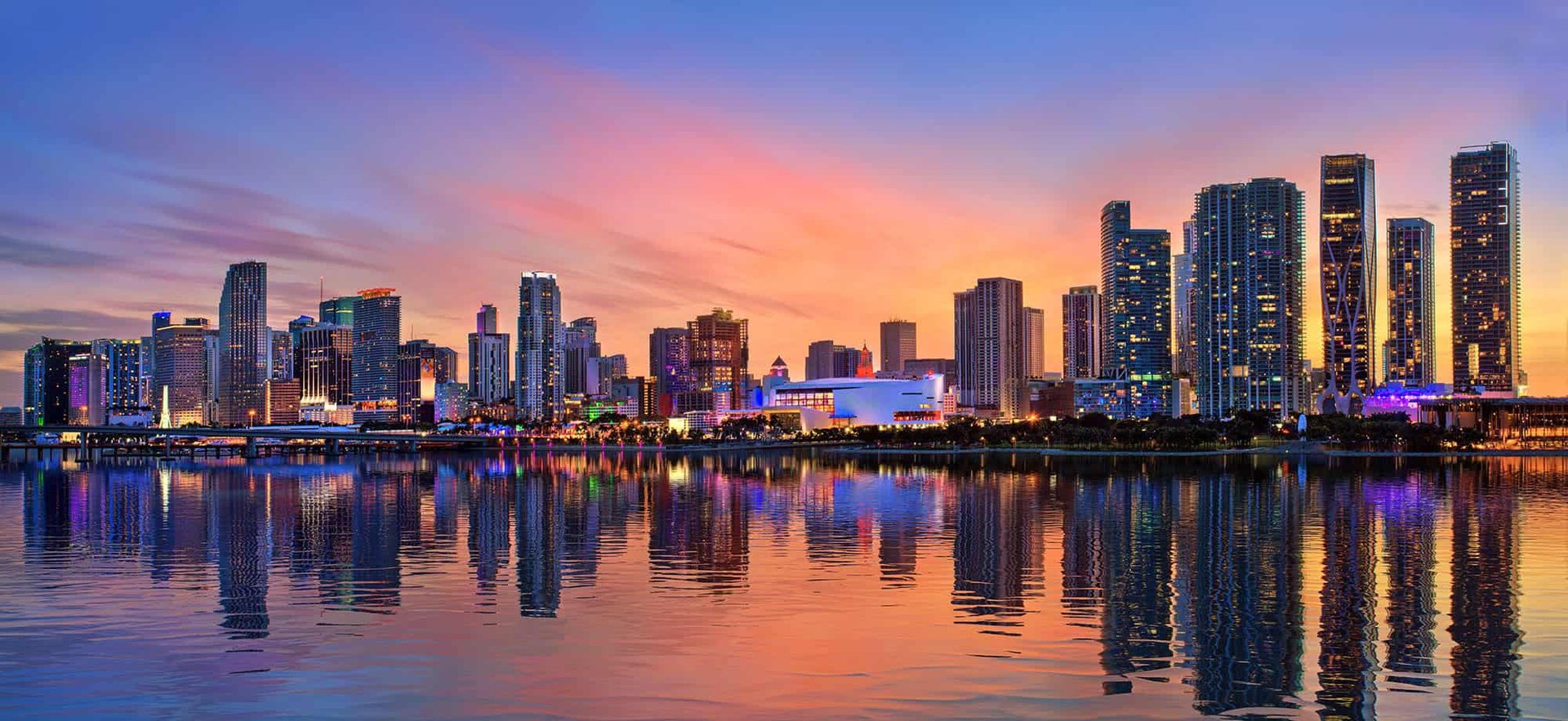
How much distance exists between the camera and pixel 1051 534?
5600 cm

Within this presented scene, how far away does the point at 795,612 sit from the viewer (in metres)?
33.6

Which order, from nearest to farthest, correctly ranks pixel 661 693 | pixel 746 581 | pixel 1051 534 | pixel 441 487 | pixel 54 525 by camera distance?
pixel 661 693, pixel 746 581, pixel 1051 534, pixel 54 525, pixel 441 487

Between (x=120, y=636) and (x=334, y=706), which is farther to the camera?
(x=120, y=636)

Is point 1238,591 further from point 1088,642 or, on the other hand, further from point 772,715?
point 772,715

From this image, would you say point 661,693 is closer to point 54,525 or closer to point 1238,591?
point 1238,591

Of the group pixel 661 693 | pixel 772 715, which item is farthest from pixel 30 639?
pixel 772 715

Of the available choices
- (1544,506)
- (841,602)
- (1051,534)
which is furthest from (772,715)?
(1544,506)

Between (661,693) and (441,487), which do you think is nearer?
(661,693)

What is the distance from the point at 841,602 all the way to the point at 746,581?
576 centimetres

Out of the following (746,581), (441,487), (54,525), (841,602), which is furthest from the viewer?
(441,487)

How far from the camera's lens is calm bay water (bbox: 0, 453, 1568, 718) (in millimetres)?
23438

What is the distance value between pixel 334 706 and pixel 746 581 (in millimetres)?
19170

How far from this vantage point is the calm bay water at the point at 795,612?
23.4 metres

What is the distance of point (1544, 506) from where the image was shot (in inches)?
2968
